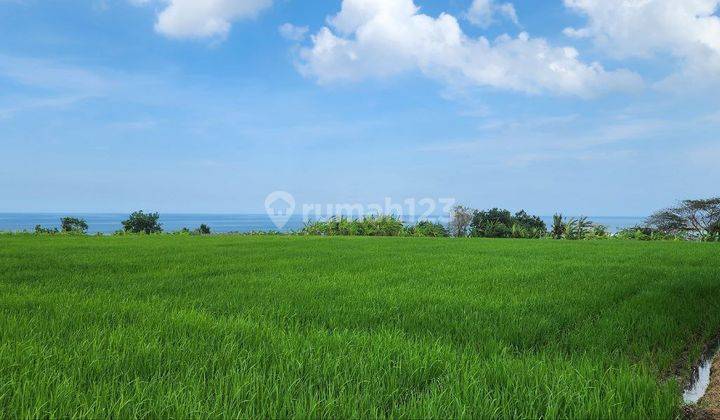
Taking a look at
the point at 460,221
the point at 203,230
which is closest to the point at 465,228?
the point at 460,221

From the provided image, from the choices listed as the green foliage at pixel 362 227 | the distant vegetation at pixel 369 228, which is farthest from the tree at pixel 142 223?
the green foliage at pixel 362 227

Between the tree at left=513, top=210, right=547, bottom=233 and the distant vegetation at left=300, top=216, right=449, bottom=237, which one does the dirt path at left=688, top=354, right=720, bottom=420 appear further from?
the tree at left=513, top=210, right=547, bottom=233

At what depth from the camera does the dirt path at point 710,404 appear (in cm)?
201

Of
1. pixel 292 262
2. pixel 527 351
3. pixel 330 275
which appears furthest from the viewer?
pixel 292 262

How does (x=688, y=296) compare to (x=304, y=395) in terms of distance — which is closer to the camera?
(x=304, y=395)

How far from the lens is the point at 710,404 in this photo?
2191mm

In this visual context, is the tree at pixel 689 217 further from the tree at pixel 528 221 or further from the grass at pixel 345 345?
the grass at pixel 345 345

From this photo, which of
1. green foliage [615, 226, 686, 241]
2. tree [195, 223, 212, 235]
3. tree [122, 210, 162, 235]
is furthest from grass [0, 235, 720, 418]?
tree [122, 210, 162, 235]

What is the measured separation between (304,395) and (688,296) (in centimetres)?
498

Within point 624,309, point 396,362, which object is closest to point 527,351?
point 396,362

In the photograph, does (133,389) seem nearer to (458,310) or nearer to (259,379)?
(259,379)

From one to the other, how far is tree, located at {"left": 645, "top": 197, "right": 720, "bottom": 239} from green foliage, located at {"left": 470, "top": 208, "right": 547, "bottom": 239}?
9845 millimetres

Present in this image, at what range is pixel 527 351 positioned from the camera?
284 cm

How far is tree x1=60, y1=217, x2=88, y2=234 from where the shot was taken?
65.6ft
